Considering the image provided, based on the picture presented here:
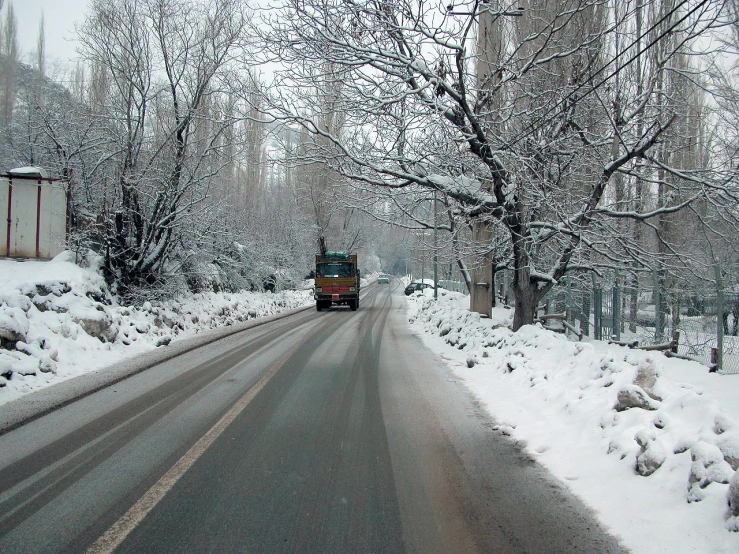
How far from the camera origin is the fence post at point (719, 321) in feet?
26.3

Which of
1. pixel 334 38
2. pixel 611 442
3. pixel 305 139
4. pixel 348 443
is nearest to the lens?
pixel 611 442

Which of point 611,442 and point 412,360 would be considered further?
point 412,360

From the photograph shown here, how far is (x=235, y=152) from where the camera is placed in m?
18.0

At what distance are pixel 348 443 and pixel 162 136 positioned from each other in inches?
600

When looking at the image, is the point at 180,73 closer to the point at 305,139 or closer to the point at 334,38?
the point at 305,139

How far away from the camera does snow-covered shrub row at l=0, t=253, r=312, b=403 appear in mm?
8680

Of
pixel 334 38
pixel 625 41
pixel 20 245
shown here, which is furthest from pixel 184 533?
pixel 20 245

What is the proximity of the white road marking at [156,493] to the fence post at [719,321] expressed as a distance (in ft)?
23.4

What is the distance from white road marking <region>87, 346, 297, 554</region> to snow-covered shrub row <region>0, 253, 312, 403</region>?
3.60 metres

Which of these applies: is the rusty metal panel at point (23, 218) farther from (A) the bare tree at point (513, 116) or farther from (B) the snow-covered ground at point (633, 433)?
(B) the snow-covered ground at point (633, 433)

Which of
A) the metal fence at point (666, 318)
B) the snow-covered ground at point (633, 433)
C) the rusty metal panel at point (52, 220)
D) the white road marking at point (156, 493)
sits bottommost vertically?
the white road marking at point (156, 493)

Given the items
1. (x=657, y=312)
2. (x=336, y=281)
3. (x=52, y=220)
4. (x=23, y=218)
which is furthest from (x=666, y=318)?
(x=336, y=281)

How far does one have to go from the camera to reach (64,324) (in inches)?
424

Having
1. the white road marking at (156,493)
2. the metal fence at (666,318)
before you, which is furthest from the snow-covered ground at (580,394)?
the white road marking at (156,493)
